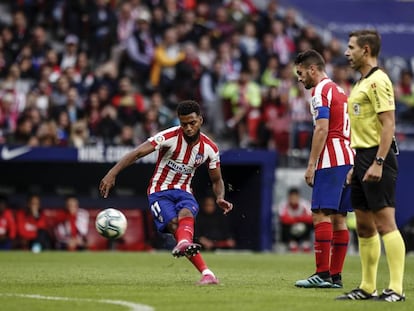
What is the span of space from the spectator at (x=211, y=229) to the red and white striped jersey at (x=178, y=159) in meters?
9.38

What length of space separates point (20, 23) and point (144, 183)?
414cm

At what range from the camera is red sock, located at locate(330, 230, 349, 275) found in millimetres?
10646

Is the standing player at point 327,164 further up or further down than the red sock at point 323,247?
further up

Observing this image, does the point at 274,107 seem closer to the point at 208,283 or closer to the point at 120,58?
the point at 120,58

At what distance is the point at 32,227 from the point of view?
1938 cm

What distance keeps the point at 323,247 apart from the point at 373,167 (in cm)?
237

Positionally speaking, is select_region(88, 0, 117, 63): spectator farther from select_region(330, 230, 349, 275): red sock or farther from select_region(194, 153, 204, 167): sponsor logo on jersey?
select_region(330, 230, 349, 275): red sock

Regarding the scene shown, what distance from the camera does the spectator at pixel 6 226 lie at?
19.3 metres

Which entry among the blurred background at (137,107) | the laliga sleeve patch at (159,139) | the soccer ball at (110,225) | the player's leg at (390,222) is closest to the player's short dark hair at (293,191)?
the blurred background at (137,107)

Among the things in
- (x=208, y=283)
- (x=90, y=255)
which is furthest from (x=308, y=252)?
(x=208, y=283)

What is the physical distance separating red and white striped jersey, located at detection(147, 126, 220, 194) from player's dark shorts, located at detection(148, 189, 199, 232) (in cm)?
6

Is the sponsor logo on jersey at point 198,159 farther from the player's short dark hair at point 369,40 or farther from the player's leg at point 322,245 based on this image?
the player's short dark hair at point 369,40

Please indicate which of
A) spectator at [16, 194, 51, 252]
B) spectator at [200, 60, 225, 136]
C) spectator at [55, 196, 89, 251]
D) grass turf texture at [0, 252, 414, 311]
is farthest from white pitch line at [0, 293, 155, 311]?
spectator at [200, 60, 225, 136]

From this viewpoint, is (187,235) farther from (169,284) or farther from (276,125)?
(276,125)
